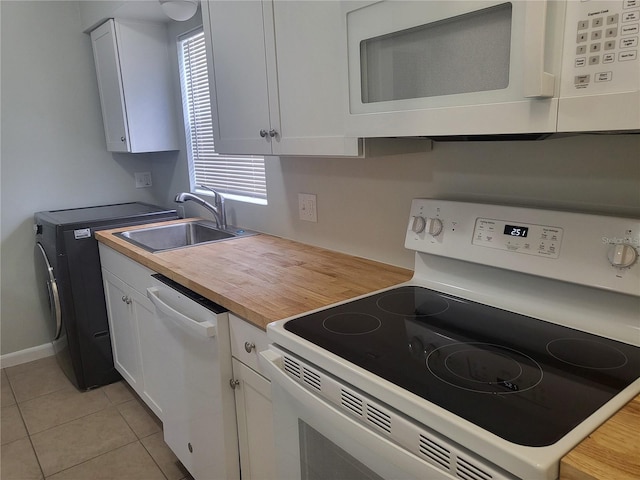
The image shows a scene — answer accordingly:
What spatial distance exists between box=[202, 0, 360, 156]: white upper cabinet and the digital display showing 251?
0.47 metres

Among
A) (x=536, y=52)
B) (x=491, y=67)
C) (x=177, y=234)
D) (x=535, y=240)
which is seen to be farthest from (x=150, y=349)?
(x=536, y=52)

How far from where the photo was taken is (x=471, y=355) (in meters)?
1.01

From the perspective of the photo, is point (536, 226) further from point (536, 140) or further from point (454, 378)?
point (454, 378)

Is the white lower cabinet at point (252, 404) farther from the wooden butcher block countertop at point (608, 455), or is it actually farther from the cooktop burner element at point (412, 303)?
the wooden butcher block countertop at point (608, 455)

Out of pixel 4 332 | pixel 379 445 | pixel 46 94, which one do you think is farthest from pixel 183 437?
pixel 46 94

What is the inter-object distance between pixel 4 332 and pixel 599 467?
11.2 feet

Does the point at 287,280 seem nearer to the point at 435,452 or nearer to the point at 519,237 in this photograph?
the point at 519,237

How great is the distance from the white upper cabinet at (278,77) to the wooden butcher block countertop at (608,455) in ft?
3.00

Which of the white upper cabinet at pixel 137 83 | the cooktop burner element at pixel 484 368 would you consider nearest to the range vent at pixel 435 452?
the cooktop burner element at pixel 484 368

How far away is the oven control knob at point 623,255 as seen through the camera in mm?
977

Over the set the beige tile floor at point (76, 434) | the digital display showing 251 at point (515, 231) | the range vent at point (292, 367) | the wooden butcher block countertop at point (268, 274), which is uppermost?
the digital display showing 251 at point (515, 231)

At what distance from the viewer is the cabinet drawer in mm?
1324

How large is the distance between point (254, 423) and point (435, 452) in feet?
2.63

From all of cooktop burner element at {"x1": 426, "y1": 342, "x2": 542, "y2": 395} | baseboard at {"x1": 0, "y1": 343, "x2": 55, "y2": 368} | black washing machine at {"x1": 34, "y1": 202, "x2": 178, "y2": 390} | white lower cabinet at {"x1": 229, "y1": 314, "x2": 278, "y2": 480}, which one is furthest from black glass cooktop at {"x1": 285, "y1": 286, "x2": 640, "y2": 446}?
baseboard at {"x1": 0, "y1": 343, "x2": 55, "y2": 368}
